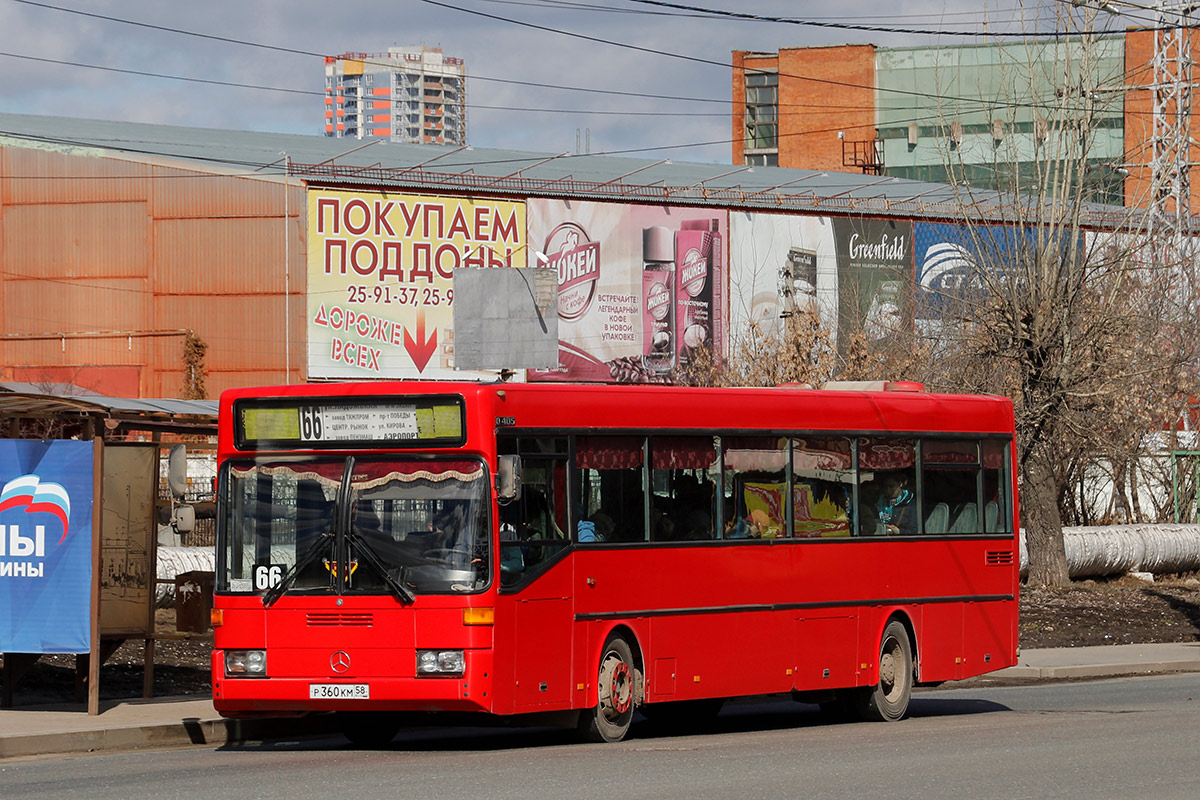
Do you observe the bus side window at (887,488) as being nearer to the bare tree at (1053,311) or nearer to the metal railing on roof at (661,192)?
the bare tree at (1053,311)

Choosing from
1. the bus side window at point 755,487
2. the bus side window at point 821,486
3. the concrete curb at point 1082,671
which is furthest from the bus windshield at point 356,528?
the concrete curb at point 1082,671

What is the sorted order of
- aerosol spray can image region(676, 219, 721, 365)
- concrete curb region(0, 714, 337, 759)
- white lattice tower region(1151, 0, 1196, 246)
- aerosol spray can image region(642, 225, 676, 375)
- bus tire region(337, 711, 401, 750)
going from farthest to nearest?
aerosol spray can image region(676, 219, 721, 365)
aerosol spray can image region(642, 225, 676, 375)
white lattice tower region(1151, 0, 1196, 246)
bus tire region(337, 711, 401, 750)
concrete curb region(0, 714, 337, 759)

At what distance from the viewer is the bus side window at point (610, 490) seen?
536 inches

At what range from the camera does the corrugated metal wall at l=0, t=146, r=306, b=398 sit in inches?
2244

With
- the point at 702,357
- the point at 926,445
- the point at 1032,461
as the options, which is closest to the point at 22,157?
the point at 702,357

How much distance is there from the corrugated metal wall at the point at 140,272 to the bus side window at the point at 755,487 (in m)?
42.7

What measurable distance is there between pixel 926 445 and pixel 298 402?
657 centimetres

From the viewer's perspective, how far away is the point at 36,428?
36781 mm

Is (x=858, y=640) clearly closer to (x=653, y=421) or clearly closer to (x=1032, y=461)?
(x=653, y=421)

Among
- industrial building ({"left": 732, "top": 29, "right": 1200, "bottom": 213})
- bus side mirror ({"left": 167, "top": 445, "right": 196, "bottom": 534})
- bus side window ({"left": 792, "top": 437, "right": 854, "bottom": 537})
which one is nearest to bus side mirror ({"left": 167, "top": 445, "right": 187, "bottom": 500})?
bus side mirror ({"left": 167, "top": 445, "right": 196, "bottom": 534})

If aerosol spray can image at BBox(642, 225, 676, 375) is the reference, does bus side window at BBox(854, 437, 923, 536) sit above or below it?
below

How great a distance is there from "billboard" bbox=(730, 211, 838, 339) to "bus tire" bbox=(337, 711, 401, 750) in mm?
48353

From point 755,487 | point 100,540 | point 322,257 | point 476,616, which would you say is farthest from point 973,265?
point 322,257

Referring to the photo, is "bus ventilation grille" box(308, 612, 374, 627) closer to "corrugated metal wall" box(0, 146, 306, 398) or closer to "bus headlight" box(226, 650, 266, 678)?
"bus headlight" box(226, 650, 266, 678)
